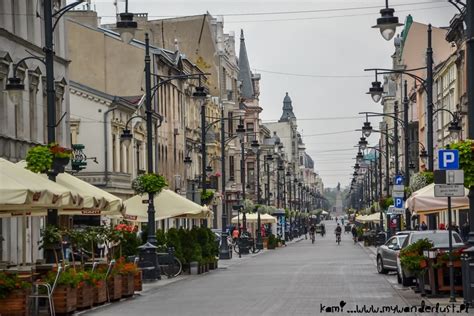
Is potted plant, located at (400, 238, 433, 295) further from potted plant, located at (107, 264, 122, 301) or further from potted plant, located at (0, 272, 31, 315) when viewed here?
potted plant, located at (0, 272, 31, 315)

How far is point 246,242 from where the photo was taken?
72188 millimetres

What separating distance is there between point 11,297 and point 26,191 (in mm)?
1794

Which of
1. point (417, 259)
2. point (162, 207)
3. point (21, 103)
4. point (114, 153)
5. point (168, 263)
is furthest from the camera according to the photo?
point (114, 153)

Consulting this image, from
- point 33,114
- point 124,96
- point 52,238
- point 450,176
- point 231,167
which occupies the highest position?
point 124,96

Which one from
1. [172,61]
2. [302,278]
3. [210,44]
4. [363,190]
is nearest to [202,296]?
[302,278]

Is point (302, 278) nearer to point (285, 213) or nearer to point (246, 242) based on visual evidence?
point (246, 242)

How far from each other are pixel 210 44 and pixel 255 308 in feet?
249

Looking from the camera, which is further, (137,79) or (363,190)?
(363,190)

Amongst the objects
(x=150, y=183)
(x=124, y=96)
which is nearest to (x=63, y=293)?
(x=150, y=183)

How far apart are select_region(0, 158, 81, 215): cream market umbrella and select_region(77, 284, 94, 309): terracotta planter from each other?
166 cm

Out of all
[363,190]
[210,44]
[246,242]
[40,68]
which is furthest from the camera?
[363,190]

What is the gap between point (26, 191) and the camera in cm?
2055

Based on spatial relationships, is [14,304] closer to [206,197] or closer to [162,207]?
[162,207]

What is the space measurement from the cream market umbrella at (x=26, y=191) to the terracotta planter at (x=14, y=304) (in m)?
1.54
